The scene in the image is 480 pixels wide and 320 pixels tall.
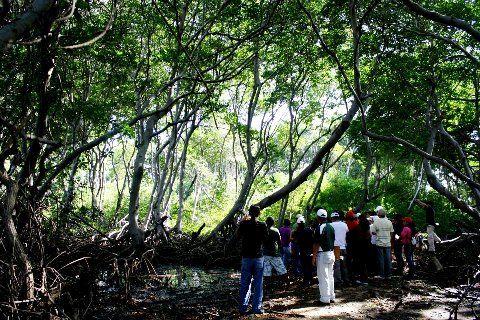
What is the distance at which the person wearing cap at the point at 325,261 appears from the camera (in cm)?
724

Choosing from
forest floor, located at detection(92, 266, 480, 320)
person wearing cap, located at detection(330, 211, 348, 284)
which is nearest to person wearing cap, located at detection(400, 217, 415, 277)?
forest floor, located at detection(92, 266, 480, 320)

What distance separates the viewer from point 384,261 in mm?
10438

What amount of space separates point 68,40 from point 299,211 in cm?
2039

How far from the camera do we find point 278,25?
1155 centimetres

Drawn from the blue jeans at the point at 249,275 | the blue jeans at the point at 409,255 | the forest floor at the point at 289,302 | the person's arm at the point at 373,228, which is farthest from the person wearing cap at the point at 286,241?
the blue jeans at the point at 249,275

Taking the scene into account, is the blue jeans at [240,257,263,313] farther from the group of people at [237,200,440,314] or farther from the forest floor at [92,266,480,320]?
the forest floor at [92,266,480,320]

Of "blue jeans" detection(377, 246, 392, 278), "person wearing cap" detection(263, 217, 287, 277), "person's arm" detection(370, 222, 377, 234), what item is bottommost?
"blue jeans" detection(377, 246, 392, 278)

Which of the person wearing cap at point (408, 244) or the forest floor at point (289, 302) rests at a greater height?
the person wearing cap at point (408, 244)

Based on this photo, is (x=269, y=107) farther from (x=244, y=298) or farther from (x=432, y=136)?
(x=244, y=298)

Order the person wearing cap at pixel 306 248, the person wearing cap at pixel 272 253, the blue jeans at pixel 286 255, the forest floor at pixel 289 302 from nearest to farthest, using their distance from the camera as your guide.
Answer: the forest floor at pixel 289 302 → the person wearing cap at pixel 272 253 → the person wearing cap at pixel 306 248 → the blue jeans at pixel 286 255

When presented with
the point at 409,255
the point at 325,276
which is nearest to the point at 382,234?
the point at 409,255

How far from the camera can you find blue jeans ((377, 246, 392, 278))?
10.2m

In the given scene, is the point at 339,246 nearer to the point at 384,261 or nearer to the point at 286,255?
the point at 384,261

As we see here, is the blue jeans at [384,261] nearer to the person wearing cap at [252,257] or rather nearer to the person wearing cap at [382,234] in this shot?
the person wearing cap at [382,234]
